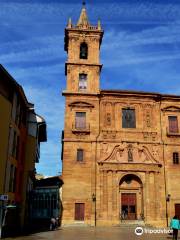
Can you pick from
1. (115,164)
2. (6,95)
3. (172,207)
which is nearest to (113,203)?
(115,164)

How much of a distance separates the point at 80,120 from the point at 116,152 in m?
5.76

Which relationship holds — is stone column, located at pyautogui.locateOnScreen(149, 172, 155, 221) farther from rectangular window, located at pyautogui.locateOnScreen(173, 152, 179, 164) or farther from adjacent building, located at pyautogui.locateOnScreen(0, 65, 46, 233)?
adjacent building, located at pyautogui.locateOnScreen(0, 65, 46, 233)

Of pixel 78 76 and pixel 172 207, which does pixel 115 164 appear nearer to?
pixel 172 207

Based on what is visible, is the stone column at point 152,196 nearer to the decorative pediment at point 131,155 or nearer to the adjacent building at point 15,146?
the decorative pediment at point 131,155

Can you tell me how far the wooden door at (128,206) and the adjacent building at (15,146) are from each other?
11.8m

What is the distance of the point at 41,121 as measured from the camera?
3425 centimetres

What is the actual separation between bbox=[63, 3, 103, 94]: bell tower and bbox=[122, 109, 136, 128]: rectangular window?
4.45 meters

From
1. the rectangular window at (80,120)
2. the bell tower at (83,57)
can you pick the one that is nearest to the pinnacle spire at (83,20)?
the bell tower at (83,57)

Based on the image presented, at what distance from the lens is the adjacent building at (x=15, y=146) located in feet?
84.0

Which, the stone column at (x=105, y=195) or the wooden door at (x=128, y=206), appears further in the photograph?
the wooden door at (x=128, y=206)

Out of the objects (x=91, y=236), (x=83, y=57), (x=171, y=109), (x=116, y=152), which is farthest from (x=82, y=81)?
(x=91, y=236)

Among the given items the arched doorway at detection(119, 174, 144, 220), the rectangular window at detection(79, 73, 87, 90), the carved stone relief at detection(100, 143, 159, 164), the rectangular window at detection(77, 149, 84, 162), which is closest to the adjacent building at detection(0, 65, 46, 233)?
the rectangular window at detection(77, 149, 84, 162)

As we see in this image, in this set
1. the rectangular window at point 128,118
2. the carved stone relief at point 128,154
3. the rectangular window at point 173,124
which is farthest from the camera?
the rectangular window at point 173,124

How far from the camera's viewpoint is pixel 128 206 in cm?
3962
